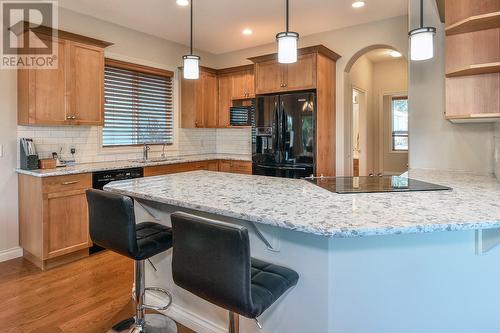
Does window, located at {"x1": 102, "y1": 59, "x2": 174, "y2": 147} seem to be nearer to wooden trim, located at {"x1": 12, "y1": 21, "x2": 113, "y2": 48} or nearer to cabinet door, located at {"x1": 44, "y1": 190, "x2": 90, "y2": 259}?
wooden trim, located at {"x1": 12, "y1": 21, "x2": 113, "y2": 48}

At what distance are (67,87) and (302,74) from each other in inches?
109

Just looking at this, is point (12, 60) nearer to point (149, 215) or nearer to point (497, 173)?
point (149, 215)

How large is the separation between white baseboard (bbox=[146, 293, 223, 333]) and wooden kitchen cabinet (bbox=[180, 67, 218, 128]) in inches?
131

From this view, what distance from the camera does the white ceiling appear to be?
143 inches

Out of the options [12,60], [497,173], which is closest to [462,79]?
[497,173]

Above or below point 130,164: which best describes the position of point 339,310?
below

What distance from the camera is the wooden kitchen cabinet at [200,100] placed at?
17.0ft

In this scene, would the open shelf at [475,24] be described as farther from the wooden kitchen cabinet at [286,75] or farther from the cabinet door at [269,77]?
the cabinet door at [269,77]

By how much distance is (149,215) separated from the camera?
239 cm

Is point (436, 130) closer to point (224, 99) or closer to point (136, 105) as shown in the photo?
point (224, 99)

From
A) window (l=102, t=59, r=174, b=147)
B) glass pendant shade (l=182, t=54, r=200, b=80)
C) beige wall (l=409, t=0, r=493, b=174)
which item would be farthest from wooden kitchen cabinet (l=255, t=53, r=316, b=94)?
glass pendant shade (l=182, t=54, r=200, b=80)

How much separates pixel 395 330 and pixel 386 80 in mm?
6251

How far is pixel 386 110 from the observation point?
22.6 ft

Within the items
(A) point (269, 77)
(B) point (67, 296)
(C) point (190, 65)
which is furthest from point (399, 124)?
(B) point (67, 296)
